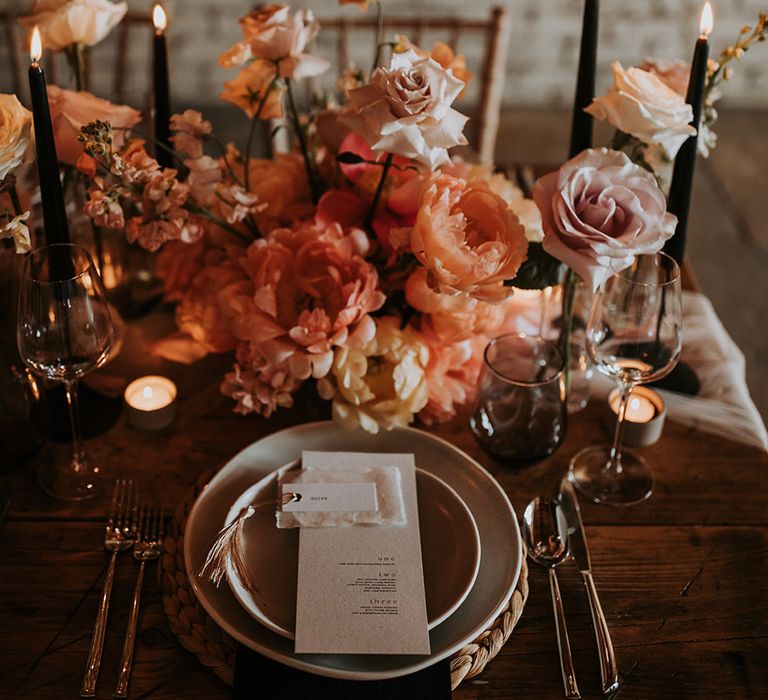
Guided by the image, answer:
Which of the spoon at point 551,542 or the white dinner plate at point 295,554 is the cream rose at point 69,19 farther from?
the spoon at point 551,542

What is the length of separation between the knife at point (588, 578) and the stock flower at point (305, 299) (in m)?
0.30

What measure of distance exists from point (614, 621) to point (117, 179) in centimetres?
69

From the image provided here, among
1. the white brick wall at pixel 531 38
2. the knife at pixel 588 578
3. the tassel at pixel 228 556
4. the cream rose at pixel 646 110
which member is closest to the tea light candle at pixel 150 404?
the tassel at pixel 228 556

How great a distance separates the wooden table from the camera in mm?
780


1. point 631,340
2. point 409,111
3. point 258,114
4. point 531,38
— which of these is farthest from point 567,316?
point 531,38

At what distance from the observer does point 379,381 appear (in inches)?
36.9

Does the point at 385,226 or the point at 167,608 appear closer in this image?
the point at 167,608

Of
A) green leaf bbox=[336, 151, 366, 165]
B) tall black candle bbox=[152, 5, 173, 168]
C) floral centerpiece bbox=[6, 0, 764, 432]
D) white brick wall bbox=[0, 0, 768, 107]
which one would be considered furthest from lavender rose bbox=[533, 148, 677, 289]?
white brick wall bbox=[0, 0, 768, 107]

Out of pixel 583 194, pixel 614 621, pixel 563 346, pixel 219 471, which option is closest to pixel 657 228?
pixel 583 194

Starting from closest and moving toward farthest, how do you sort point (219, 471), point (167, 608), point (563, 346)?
1. point (167, 608)
2. point (219, 471)
3. point (563, 346)

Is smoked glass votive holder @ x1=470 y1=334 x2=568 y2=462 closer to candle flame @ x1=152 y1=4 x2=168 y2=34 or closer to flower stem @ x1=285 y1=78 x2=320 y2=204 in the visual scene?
flower stem @ x1=285 y1=78 x2=320 y2=204

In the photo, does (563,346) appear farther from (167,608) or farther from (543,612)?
(167,608)

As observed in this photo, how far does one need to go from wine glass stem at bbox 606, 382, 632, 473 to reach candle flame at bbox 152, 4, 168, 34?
27.1 inches

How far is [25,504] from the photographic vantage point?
0.94 metres
